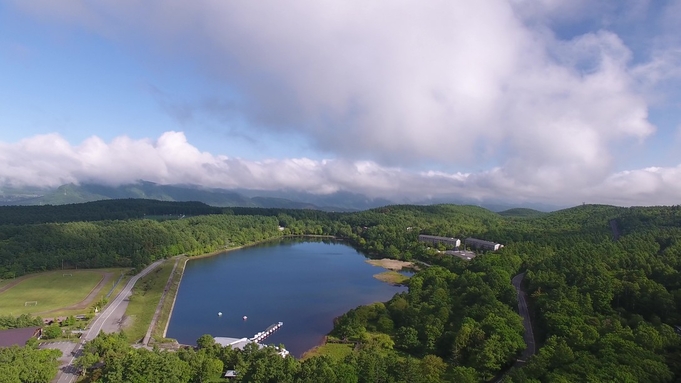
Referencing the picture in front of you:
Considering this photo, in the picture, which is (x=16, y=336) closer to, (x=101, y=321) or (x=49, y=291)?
(x=101, y=321)

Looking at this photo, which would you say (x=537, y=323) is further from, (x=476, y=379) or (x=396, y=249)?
(x=396, y=249)

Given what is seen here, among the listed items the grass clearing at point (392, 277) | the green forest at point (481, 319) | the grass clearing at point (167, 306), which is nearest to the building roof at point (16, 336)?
the green forest at point (481, 319)

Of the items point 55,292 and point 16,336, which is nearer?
point 16,336

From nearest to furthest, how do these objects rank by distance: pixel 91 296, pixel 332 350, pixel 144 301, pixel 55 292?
pixel 332 350 → pixel 144 301 → pixel 91 296 → pixel 55 292

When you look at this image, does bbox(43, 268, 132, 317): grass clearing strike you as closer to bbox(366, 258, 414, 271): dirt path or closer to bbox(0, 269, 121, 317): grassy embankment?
bbox(0, 269, 121, 317): grassy embankment

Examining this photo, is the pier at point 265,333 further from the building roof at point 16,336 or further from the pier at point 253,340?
the building roof at point 16,336

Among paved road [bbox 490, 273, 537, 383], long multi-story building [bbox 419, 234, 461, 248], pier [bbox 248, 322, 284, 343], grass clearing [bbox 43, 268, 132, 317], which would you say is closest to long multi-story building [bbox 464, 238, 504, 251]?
long multi-story building [bbox 419, 234, 461, 248]

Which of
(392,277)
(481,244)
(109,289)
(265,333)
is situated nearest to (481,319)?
(265,333)
